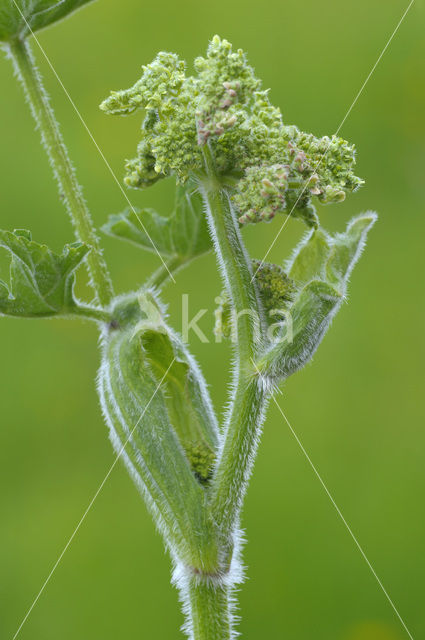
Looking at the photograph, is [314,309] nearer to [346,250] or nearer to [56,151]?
[346,250]

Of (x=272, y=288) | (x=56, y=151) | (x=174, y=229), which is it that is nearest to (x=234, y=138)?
(x=272, y=288)

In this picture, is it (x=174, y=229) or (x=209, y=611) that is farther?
(x=174, y=229)

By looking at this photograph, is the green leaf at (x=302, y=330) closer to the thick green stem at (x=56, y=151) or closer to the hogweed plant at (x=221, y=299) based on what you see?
the hogweed plant at (x=221, y=299)

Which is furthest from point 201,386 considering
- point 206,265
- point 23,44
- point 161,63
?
point 206,265

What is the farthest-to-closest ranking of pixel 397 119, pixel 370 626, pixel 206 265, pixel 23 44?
pixel 397 119 → pixel 206 265 → pixel 370 626 → pixel 23 44

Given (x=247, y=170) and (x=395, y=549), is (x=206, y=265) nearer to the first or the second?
(x=395, y=549)

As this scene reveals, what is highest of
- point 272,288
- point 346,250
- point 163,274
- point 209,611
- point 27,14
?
point 27,14

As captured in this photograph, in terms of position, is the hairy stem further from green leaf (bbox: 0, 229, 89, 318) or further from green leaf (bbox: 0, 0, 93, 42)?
green leaf (bbox: 0, 0, 93, 42)
